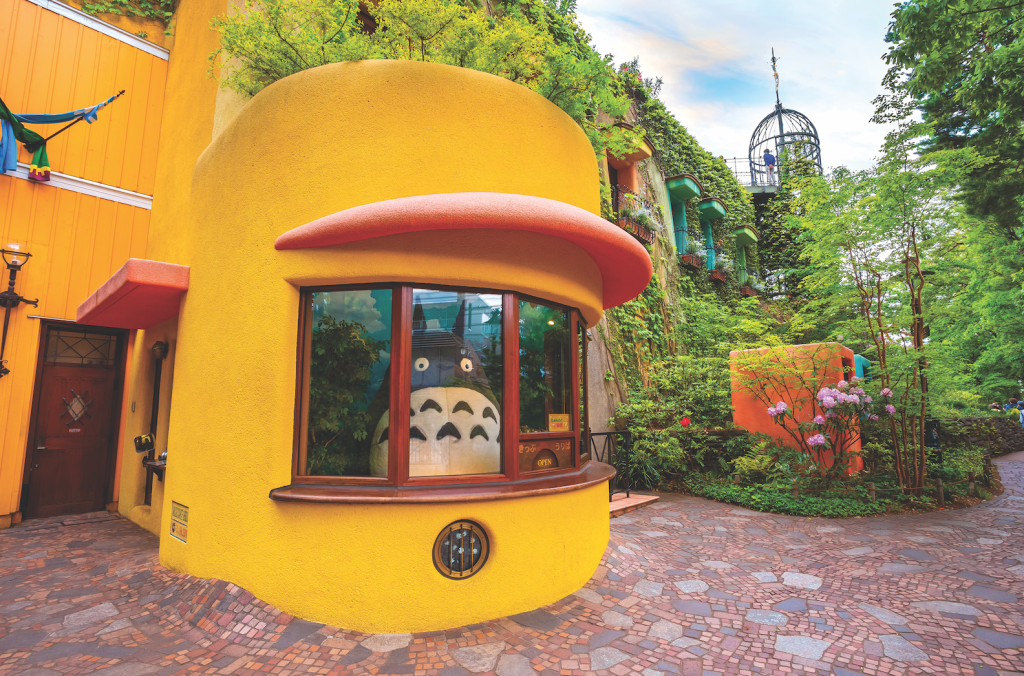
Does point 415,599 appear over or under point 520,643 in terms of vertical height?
over

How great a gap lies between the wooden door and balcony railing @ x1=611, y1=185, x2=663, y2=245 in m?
10.2

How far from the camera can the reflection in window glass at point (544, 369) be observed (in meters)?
4.42

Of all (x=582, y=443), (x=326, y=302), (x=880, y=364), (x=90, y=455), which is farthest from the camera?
(x=880, y=364)

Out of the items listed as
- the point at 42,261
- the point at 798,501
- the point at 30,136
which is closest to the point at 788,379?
the point at 798,501

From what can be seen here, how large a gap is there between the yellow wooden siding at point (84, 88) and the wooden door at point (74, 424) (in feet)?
8.41

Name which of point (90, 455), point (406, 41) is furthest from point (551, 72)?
point (90, 455)

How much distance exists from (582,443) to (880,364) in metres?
6.25

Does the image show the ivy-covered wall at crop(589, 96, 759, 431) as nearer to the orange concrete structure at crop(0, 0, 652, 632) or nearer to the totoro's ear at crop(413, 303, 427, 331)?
the orange concrete structure at crop(0, 0, 652, 632)

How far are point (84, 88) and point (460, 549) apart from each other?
29.2ft

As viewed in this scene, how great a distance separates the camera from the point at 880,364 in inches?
325

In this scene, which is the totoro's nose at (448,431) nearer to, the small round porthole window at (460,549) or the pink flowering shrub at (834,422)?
the small round porthole window at (460,549)

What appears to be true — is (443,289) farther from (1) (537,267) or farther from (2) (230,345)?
(2) (230,345)

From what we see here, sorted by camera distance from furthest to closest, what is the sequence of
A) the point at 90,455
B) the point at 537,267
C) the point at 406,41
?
the point at 90,455
the point at 406,41
the point at 537,267

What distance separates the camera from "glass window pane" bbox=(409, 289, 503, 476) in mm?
3986
